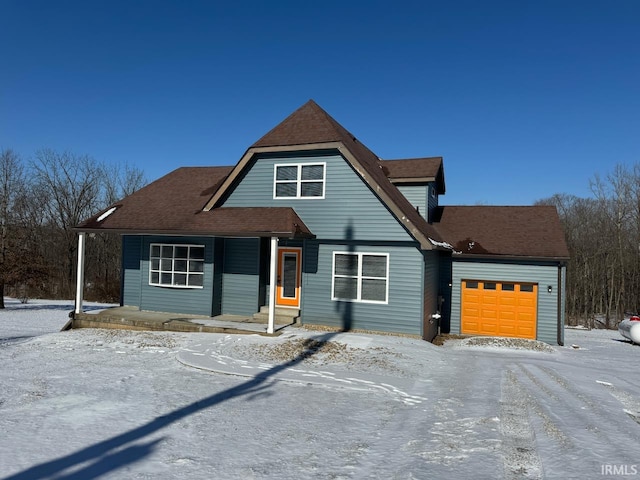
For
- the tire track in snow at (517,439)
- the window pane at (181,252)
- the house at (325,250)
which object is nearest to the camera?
the tire track in snow at (517,439)

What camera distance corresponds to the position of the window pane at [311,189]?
42.8 ft

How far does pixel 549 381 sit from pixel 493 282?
7.70 metres

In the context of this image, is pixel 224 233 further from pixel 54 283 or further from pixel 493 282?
pixel 54 283

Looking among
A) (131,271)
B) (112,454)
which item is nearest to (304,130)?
(131,271)

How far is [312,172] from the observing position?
517 inches

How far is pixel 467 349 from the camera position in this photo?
1305cm

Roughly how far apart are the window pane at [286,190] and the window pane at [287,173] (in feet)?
0.73

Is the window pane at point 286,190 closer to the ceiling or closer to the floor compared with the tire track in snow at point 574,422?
closer to the ceiling

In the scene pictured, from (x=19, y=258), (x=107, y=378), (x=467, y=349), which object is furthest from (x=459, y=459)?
(x=19, y=258)

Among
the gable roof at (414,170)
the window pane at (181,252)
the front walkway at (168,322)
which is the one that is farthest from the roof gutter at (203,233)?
the gable roof at (414,170)

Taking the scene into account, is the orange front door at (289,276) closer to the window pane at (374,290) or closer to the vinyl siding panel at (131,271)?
the window pane at (374,290)

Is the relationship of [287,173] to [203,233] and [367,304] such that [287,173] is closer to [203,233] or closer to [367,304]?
[203,233]

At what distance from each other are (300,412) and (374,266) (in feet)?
22.7

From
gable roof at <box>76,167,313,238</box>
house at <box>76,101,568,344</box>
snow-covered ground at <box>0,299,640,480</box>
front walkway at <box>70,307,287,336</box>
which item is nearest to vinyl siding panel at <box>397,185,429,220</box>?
house at <box>76,101,568,344</box>
